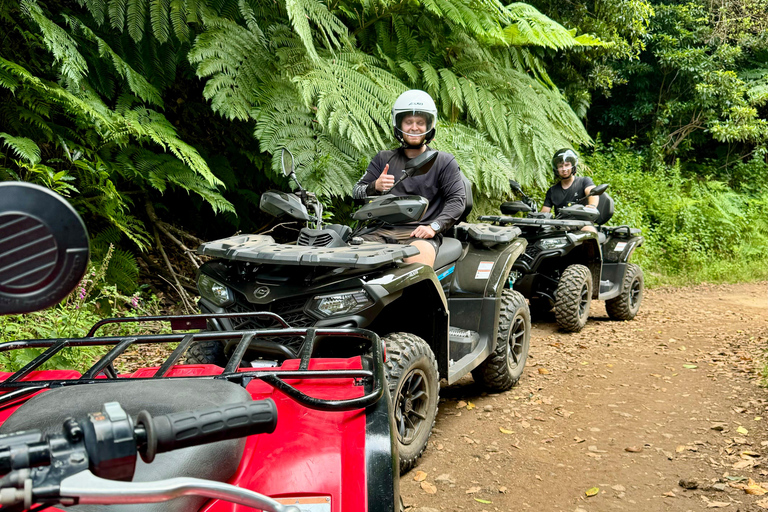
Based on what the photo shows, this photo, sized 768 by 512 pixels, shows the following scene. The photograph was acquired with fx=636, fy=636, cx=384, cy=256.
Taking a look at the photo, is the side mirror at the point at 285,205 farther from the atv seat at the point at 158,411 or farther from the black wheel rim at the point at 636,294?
the black wheel rim at the point at 636,294

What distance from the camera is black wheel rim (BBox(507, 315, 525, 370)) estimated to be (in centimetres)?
415

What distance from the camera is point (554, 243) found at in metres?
5.90

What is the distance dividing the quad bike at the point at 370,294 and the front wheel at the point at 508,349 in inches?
5.6

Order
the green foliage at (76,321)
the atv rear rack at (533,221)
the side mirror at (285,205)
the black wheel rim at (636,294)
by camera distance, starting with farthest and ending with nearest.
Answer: the black wheel rim at (636,294)
the atv rear rack at (533,221)
the green foliage at (76,321)
the side mirror at (285,205)

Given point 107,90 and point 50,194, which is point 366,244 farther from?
point 107,90

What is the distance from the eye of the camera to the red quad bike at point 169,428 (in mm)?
774

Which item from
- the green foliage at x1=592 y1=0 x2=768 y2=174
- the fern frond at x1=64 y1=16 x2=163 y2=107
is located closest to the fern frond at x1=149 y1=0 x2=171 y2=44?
the fern frond at x1=64 y1=16 x2=163 y2=107

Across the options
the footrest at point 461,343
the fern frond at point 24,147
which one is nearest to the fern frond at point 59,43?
the fern frond at point 24,147

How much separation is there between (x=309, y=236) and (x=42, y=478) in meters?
2.21

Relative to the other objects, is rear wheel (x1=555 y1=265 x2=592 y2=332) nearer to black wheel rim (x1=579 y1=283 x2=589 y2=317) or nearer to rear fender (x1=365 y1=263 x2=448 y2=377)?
black wheel rim (x1=579 y1=283 x2=589 y2=317)

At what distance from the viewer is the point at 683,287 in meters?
9.42

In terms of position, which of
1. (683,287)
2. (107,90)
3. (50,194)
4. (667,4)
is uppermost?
(667,4)

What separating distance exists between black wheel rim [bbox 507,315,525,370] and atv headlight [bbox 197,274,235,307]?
201 centimetres

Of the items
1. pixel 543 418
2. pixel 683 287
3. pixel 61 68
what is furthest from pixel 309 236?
pixel 683 287
